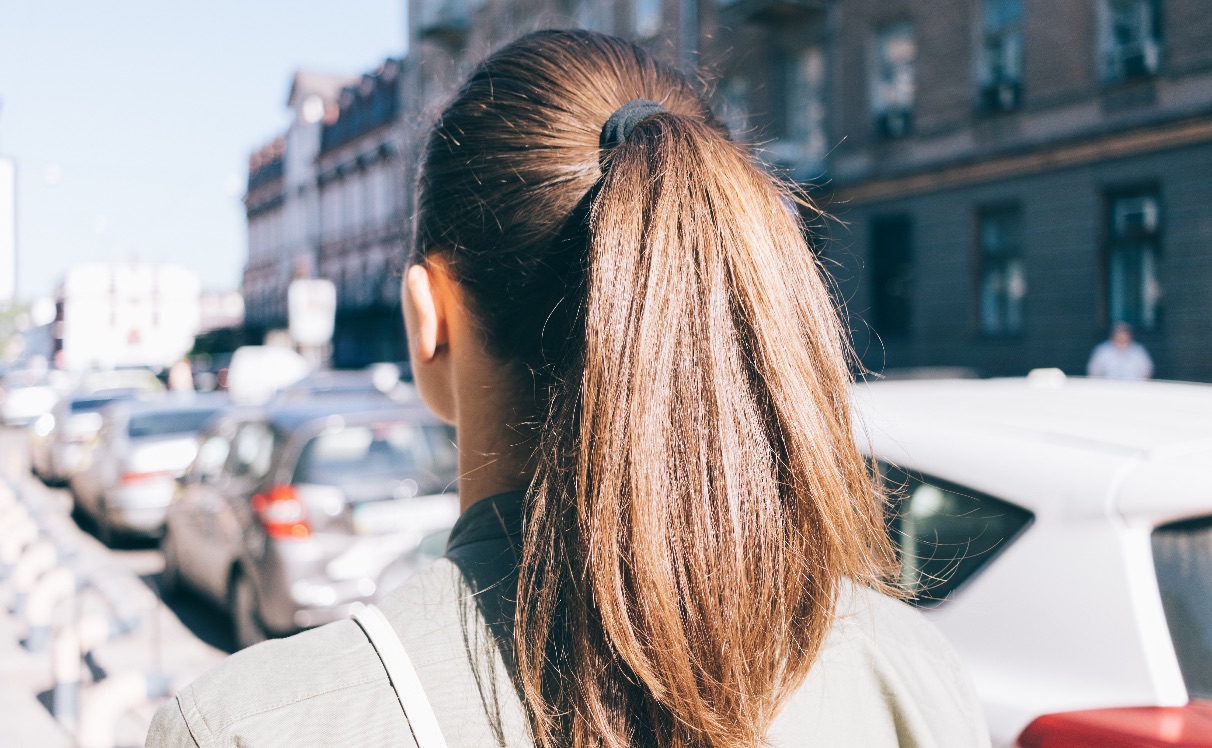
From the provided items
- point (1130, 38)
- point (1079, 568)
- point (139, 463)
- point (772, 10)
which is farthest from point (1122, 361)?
point (1079, 568)

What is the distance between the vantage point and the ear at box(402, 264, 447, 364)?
1205 mm

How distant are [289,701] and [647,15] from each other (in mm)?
24663

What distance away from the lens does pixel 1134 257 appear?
48.5ft

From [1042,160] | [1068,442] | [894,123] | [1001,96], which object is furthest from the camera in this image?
[894,123]

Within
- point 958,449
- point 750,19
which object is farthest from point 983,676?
point 750,19

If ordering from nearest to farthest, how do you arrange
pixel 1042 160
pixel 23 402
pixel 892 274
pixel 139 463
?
1. pixel 139 463
2. pixel 1042 160
3. pixel 892 274
4. pixel 23 402

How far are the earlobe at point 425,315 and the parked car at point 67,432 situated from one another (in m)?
15.0

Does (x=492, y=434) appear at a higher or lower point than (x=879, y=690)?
higher

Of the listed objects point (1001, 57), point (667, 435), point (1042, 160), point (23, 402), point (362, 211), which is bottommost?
point (23, 402)

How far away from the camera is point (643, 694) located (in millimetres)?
967

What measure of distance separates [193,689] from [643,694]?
0.42 meters

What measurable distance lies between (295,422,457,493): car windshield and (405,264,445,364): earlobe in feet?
16.4

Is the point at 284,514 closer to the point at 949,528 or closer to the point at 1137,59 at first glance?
the point at 949,528

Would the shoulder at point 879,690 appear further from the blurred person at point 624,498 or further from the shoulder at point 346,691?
the shoulder at point 346,691
